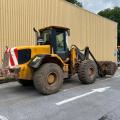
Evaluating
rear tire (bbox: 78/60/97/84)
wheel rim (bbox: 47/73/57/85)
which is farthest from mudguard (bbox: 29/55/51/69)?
rear tire (bbox: 78/60/97/84)

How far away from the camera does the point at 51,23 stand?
16.7 meters

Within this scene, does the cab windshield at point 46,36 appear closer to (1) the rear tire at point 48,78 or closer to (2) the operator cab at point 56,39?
(2) the operator cab at point 56,39

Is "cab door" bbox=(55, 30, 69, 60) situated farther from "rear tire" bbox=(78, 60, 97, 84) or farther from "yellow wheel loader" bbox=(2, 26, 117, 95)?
"rear tire" bbox=(78, 60, 97, 84)

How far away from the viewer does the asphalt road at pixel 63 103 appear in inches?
272

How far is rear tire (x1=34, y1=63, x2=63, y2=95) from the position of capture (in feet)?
30.5

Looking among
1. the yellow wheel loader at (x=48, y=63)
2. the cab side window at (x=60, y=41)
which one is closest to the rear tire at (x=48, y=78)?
the yellow wheel loader at (x=48, y=63)

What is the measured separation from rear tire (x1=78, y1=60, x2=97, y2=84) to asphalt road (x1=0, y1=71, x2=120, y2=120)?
0.36m

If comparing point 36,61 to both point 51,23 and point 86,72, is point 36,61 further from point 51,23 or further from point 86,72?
point 51,23

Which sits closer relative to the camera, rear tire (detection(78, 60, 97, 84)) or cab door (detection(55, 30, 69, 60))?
cab door (detection(55, 30, 69, 60))

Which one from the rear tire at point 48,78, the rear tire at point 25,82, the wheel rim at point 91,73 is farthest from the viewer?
the wheel rim at point 91,73

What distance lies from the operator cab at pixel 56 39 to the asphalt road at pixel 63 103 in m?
1.40

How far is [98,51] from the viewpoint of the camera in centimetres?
2233

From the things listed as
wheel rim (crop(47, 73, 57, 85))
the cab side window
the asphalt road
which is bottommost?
the asphalt road

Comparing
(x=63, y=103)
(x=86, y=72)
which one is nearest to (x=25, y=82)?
(x=86, y=72)
